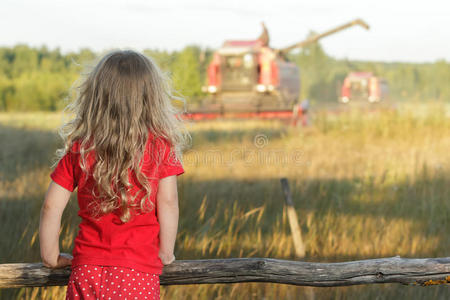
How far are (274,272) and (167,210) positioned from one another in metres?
0.57

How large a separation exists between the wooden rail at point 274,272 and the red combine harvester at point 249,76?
1344 centimetres

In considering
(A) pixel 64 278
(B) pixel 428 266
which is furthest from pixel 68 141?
(B) pixel 428 266

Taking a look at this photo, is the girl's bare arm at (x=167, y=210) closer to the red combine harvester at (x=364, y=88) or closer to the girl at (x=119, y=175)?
the girl at (x=119, y=175)

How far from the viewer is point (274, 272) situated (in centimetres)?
223

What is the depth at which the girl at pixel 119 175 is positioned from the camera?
6.12 ft

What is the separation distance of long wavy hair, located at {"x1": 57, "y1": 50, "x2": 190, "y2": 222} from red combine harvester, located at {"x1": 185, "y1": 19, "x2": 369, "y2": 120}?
13752mm

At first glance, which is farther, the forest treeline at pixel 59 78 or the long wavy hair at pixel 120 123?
the forest treeline at pixel 59 78

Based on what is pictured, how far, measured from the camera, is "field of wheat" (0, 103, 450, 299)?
11.0ft

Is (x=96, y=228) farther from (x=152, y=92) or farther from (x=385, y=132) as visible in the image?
(x=385, y=132)

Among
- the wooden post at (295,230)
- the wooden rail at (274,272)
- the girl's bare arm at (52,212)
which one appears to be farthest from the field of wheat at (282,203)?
the girl's bare arm at (52,212)

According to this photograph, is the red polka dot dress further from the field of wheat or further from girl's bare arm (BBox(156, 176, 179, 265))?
the field of wheat

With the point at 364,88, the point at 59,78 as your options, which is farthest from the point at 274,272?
the point at 364,88

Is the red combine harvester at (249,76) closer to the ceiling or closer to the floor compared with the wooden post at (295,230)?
closer to the ceiling

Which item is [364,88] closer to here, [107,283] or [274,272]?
[274,272]
